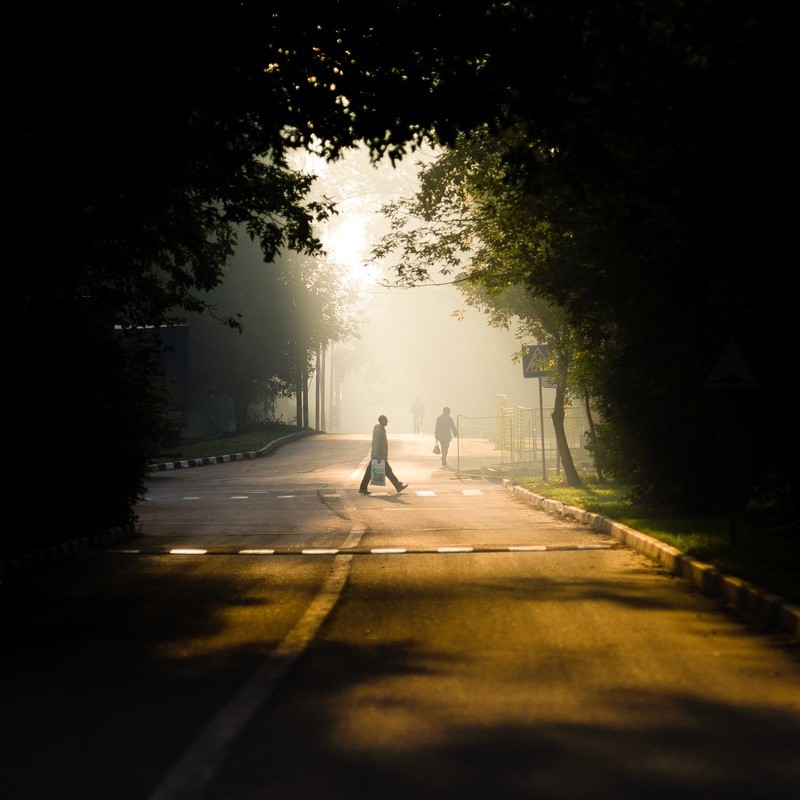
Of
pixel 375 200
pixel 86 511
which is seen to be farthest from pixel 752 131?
pixel 375 200

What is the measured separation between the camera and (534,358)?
28734mm

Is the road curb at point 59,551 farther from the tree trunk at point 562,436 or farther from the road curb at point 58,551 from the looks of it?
the tree trunk at point 562,436

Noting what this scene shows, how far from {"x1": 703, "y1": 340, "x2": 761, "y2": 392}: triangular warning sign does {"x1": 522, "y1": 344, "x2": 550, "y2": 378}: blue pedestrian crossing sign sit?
614 inches

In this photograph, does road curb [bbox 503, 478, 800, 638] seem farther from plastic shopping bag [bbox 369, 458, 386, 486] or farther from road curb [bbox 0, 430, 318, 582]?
plastic shopping bag [bbox 369, 458, 386, 486]

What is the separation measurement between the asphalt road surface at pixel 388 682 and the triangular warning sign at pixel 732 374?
1975 millimetres

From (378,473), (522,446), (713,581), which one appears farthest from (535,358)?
(713,581)

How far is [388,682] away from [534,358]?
22.0m

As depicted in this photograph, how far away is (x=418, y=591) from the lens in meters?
11.2

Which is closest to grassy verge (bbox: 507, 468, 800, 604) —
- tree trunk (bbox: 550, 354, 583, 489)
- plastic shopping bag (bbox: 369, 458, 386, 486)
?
tree trunk (bbox: 550, 354, 583, 489)

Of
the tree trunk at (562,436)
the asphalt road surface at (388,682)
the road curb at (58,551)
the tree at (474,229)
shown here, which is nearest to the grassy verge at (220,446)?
the tree trunk at (562,436)

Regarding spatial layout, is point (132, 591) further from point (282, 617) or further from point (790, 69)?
point (790, 69)

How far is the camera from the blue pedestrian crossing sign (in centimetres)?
2858

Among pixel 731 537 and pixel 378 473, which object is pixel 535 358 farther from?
pixel 731 537

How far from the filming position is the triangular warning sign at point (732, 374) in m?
12.5
